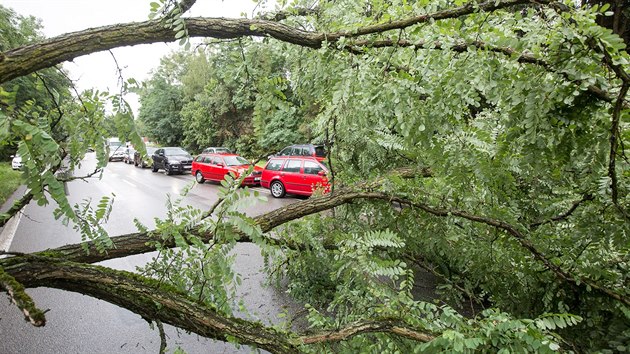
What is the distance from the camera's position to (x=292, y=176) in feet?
43.6

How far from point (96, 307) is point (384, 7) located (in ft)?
19.4

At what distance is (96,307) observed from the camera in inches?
219

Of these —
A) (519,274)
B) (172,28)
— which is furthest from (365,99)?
(519,274)

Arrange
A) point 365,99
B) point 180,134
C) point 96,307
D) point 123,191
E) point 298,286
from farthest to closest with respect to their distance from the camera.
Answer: point 180,134
point 123,191
point 96,307
point 298,286
point 365,99

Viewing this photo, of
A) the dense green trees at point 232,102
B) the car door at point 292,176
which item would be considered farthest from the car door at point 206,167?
the car door at point 292,176

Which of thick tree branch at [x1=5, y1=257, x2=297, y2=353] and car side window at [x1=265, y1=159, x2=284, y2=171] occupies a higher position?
thick tree branch at [x1=5, y1=257, x2=297, y2=353]

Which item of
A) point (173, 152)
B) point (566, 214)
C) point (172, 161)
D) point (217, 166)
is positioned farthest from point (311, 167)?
point (173, 152)

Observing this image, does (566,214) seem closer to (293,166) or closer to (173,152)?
(293,166)

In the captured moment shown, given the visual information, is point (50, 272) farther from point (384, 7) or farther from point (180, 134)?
point (180, 134)

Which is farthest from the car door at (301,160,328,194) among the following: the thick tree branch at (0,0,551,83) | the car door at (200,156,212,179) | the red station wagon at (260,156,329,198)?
the thick tree branch at (0,0,551,83)

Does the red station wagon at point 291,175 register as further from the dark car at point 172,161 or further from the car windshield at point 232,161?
the dark car at point 172,161

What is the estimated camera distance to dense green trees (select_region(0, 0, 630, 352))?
1.80 m

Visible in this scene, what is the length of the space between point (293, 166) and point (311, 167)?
0.81 m

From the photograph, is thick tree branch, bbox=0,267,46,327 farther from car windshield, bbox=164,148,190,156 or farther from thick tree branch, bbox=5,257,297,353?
car windshield, bbox=164,148,190,156
